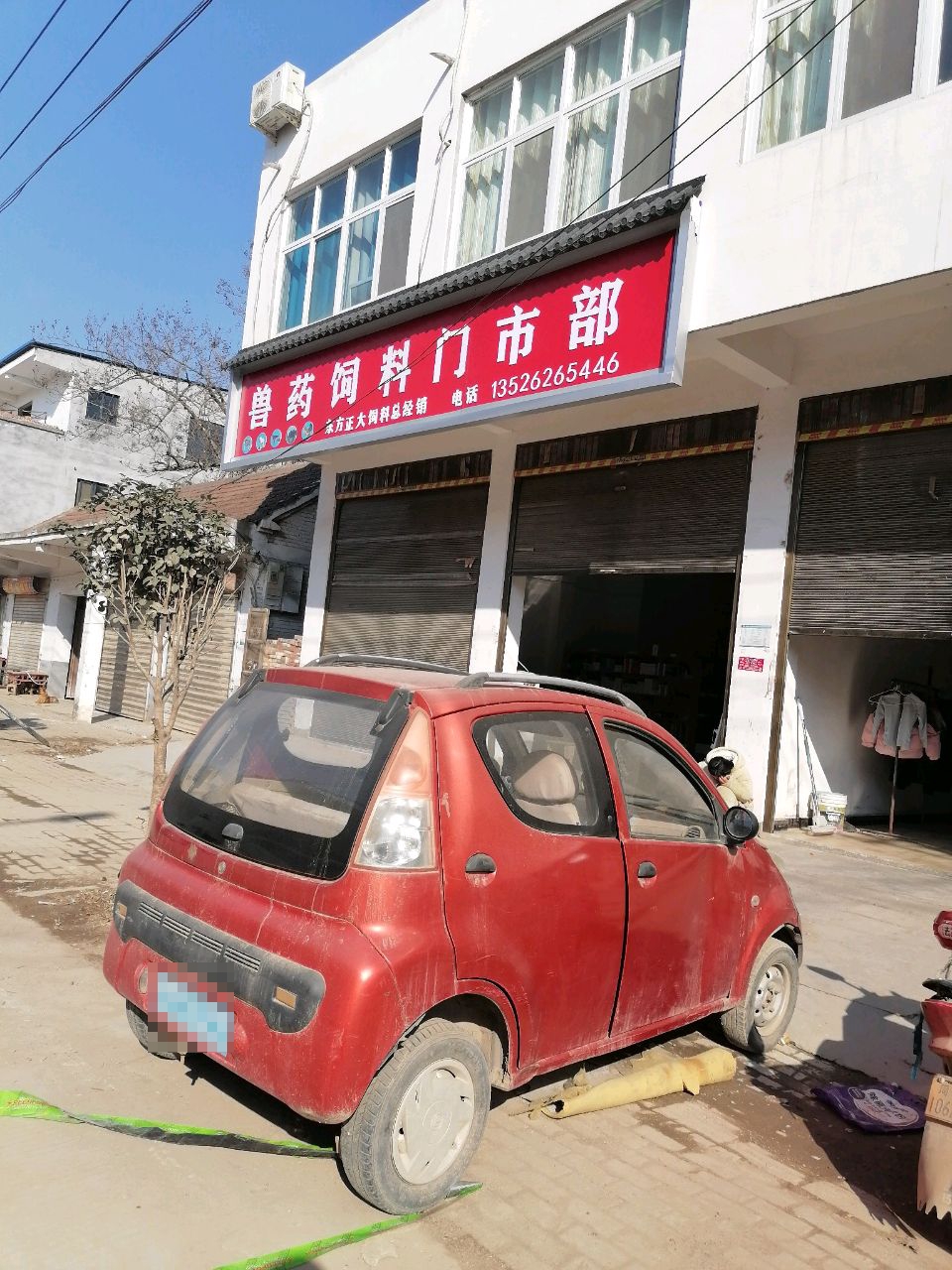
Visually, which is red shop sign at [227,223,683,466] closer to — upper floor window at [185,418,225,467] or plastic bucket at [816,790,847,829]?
plastic bucket at [816,790,847,829]

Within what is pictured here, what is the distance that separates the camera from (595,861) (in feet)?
11.4

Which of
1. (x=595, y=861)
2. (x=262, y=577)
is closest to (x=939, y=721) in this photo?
(x=595, y=861)

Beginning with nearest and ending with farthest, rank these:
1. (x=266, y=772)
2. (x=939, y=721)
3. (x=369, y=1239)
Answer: (x=369, y=1239)
(x=266, y=772)
(x=939, y=721)

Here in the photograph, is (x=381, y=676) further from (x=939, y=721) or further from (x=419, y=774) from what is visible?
(x=939, y=721)

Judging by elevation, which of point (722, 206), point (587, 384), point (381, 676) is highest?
point (722, 206)

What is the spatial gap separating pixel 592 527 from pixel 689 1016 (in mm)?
7507

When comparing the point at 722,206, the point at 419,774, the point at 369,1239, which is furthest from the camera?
the point at 722,206

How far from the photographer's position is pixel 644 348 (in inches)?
320

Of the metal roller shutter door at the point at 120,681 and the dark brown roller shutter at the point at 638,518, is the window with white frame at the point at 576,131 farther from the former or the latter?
the metal roller shutter door at the point at 120,681

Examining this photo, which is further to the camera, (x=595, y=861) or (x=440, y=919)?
(x=595, y=861)

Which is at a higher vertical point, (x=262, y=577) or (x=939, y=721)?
(x=262, y=577)

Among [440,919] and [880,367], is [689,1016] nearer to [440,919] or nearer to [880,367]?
[440,919]

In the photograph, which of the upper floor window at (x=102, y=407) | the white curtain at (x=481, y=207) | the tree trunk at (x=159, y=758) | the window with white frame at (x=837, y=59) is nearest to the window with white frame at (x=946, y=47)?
the window with white frame at (x=837, y=59)

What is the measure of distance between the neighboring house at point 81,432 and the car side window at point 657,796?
26.7 metres
